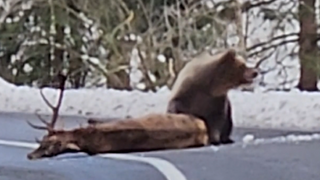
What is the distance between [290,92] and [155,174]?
423mm

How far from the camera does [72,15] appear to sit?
5.07 feet

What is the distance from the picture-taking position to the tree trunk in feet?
5.08

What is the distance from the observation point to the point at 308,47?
5.14 feet

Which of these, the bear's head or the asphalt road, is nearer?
the asphalt road

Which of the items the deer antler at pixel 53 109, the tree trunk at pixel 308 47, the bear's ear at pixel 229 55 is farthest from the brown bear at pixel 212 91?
the deer antler at pixel 53 109

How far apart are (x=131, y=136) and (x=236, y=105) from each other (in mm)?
255

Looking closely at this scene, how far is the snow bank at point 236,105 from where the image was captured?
1.51 m

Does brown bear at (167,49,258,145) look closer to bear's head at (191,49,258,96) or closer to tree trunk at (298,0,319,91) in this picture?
bear's head at (191,49,258,96)

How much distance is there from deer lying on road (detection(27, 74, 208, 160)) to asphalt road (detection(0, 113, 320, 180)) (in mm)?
22

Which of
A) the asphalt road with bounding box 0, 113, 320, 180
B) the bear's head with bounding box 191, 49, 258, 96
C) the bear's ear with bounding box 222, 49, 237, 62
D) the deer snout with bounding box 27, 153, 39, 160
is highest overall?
the bear's ear with bounding box 222, 49, 237, 62

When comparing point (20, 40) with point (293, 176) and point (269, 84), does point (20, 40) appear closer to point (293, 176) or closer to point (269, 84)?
point (269, 84)

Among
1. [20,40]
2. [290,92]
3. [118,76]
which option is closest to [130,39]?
[118,76]

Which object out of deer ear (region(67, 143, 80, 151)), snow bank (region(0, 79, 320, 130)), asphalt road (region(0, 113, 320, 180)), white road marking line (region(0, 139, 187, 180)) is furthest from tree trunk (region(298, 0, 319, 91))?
deer ear (region(67, 143, 80, 151))

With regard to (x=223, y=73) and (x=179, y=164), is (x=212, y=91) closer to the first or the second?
(x=223, y=73)
